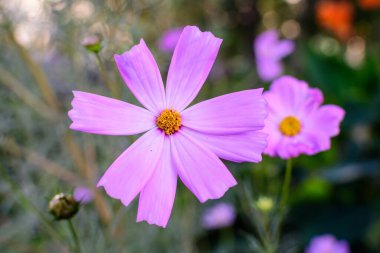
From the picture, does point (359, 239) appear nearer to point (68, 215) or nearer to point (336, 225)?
point (336, 225)

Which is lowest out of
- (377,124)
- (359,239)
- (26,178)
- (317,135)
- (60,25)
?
(359,239)

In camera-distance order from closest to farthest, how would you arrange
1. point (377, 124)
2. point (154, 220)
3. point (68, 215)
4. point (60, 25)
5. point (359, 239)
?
1. point (154, 220)
2. point (68, 215)
3. point (60, 25)
4. point (359, 239)
5. point (377, 124)

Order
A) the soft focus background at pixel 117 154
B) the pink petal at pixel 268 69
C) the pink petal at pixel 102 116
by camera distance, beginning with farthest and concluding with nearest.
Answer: the pink petal at pixel 268 69 → the soft focus background at pixel 117 154 → the pink petal at pixel 102 116

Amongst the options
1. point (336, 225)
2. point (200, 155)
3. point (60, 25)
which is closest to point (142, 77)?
point (200, 155)

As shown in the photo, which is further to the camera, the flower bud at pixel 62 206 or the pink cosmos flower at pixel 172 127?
the flower bud at pixel 62 206

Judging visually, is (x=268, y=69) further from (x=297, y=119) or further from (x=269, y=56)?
(x=297, y=119)

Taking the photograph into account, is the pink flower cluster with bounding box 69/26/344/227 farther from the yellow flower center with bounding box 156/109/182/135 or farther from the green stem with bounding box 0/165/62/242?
the green stem with bounding box 0/165/62/242

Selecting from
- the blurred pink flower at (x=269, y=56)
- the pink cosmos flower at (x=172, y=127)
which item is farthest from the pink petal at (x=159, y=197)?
the blurred pink flower at (x=269, y=56)

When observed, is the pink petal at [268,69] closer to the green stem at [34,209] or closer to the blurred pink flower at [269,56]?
the blurred pink flower at [269,56]
